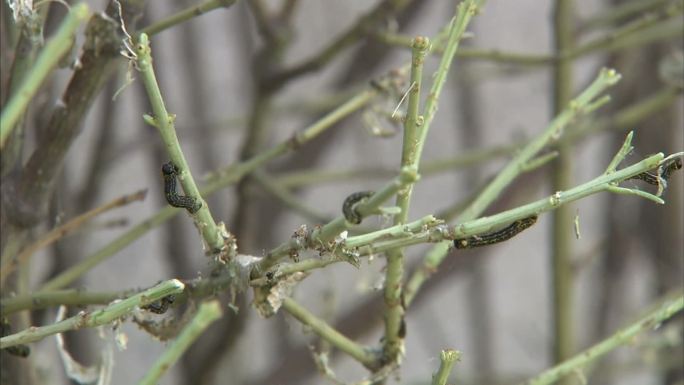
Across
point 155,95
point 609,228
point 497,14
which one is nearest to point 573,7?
point 609,228

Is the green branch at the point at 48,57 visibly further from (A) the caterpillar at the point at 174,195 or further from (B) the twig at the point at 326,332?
(B) the twig at the point at 326,332

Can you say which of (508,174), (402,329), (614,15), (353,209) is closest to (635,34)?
(614,15)

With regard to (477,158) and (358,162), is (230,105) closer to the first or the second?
(358,162)

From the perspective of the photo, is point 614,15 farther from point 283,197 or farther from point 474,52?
point 283,197

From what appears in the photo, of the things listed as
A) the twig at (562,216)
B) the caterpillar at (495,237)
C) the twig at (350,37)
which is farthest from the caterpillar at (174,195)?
the twig at (562,216)

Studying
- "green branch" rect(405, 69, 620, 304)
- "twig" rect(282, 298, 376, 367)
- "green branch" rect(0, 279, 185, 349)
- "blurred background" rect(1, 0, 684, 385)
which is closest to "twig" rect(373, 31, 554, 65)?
"blurred background" rect(1, 0, 684, 385)

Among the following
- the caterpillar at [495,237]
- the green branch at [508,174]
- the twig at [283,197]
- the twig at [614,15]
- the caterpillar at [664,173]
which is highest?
the twig at [614,15]
